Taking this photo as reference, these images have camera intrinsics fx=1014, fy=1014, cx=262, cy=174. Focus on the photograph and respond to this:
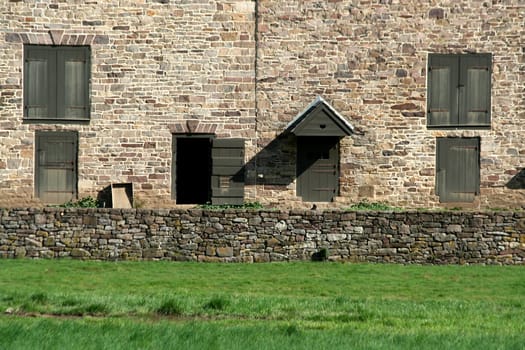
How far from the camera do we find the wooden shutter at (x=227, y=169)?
27.0 m

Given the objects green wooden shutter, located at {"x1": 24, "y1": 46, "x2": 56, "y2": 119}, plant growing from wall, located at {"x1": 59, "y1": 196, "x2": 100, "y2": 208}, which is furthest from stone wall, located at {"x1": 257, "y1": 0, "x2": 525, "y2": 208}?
green wooden shutter, located at {"x1": 24, "y1": 46, "x2": 56, "y2": 119}

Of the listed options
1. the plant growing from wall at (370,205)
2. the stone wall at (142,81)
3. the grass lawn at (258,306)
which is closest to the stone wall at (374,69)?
the plant growing from wall at (370,205)

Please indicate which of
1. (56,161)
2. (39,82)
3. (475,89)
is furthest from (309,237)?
(39,82)

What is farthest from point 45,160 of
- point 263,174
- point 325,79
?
point 325,79

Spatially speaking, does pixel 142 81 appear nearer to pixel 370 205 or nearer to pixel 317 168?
pixel 317 168

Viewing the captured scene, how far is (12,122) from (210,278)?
9.89 metres

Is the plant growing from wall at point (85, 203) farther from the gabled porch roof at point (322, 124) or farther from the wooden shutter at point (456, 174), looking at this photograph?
the wooden shutter at point (456, 174)

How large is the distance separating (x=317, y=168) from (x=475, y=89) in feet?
15.7

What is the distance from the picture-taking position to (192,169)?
2880cm

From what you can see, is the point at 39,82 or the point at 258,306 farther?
the point at 39,82

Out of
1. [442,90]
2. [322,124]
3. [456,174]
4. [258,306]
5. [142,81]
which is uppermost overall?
A: [142,81]

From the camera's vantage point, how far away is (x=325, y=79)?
27.2 metres

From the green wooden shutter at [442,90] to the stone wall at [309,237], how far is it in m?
5.81

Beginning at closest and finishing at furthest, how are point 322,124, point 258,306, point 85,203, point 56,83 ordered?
point 258,306
point 322,124
point 85,203
point 56,83
